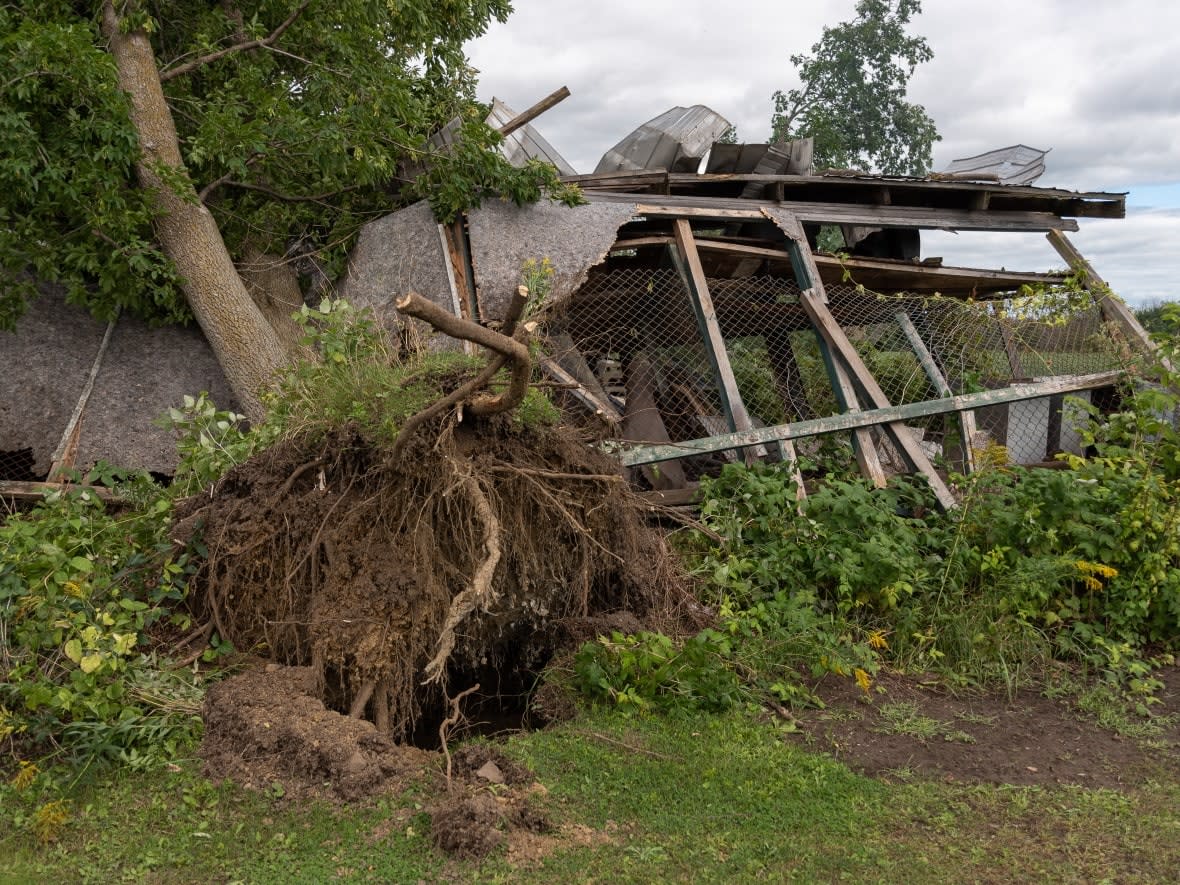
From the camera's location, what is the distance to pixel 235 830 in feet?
12.6

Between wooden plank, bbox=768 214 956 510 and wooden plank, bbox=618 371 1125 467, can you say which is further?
wooden plank, bbox=768 214 956 510

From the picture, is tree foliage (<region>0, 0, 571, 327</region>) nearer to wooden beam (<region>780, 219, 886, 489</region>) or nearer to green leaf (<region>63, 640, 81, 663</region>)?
wooden beam (<region>780, 219, 886, 489</region>)

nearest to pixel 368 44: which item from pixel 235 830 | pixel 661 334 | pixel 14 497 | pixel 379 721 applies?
pixel 661 334

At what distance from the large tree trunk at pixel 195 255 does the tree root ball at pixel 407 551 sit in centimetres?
248

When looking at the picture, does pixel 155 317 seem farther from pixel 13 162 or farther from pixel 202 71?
pixel 202 71

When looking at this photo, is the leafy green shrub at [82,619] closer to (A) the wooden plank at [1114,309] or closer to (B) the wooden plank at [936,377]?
(B) the wooden plank at [936,377]

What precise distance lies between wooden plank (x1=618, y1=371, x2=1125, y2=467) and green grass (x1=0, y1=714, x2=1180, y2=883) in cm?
231

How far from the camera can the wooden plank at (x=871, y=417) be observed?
644 cm

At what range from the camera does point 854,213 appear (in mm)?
9078

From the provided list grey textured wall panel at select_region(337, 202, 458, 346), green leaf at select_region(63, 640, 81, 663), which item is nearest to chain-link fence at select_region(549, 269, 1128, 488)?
grey textured wall panel at select_region(337, 202, 458, 346)

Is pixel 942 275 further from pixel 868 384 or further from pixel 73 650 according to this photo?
pixel 73 650

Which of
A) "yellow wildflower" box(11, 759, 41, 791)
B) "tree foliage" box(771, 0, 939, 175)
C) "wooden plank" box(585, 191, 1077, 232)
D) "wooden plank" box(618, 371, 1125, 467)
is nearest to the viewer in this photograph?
"yellow wildflower" box(11, 759, 41, 791)

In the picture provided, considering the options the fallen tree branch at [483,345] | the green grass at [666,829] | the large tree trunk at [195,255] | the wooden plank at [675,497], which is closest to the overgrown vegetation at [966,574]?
the wooden plank at [675,497]

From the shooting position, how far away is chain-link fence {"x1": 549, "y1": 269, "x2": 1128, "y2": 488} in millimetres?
7957
